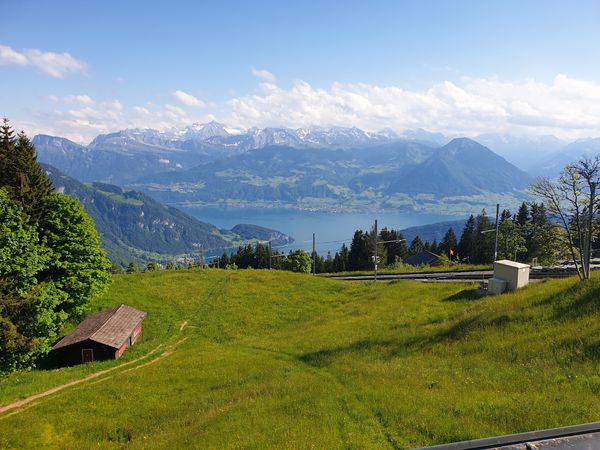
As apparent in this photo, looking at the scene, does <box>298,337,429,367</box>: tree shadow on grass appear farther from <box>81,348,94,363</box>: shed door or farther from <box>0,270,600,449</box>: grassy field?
<box>81,348,94,363</box>: shed door

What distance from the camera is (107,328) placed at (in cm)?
3922

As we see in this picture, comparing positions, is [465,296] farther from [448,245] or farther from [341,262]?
[448,245]

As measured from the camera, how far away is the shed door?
37.9 m

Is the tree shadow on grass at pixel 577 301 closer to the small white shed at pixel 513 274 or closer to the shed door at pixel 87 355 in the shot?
the small white shed at pixel 513 274

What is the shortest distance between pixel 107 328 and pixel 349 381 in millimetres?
27582

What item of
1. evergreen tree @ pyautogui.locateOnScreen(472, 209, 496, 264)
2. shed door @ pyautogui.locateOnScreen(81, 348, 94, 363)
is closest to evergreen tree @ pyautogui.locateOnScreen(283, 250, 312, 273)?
evergreen tree @ pyautogui.locateOnScreen(472, 209, 496, 264)

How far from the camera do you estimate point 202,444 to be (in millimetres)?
15297

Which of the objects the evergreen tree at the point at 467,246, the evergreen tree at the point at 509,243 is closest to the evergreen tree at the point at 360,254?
the evergreen tree at the point at 467,246

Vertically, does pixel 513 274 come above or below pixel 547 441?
below

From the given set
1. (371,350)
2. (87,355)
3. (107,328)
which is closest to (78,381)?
(87,355)

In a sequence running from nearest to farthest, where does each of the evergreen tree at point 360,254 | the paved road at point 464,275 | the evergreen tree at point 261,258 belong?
the paved road at point 464,275 < the evergreen tree at point 360,254 < the evergreen tree at point 261,258

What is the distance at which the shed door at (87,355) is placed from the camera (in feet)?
124

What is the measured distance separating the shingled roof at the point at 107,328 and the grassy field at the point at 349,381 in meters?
2.23

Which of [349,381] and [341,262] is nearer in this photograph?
[349,381]
